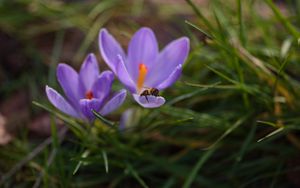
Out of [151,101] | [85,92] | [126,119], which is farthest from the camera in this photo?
[126,119]

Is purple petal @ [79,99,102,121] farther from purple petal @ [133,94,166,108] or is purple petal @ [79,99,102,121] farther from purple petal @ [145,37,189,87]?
purple petal @ [145,37,189,87]

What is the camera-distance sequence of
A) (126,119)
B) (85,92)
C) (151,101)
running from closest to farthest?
(151,101), (85,92), (126,119)

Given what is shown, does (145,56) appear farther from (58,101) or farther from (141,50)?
(58,101)

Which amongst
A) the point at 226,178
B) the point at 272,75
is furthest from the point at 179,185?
the point at 272,75

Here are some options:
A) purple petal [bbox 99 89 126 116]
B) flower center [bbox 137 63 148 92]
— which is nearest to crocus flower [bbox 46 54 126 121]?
purple petal [bbox 99 89 126 116]

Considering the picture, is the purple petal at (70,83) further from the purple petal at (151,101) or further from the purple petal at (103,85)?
the purple petal at (151,101)

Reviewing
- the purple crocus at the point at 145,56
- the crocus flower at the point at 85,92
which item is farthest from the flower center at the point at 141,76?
the crocus flower at the point at 85,92

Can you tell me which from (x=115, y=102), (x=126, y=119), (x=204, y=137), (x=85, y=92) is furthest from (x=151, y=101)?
(x=204, y=137)
